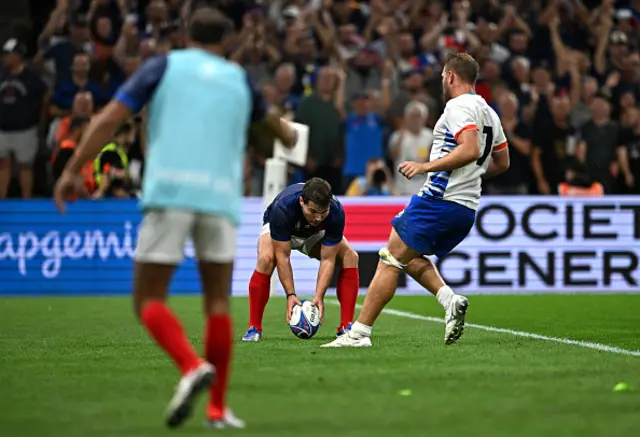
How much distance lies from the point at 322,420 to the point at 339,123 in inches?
523

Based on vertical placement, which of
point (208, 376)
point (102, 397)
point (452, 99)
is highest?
point (452, 99)

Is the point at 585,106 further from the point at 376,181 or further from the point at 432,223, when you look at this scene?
the point at 432,223

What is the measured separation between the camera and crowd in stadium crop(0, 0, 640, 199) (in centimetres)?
1962

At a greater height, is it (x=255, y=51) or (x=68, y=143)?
(x=255, y=51)

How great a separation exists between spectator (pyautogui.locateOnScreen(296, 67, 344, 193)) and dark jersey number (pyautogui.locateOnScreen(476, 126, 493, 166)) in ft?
29.0

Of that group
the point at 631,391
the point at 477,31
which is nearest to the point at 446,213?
the point at 631,391

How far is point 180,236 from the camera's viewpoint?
653cm

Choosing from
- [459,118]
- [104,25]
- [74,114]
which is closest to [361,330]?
[459,118]

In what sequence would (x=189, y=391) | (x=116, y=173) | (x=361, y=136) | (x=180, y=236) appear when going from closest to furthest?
(x=189, y=391)
(x=180, y=236)
(x=116, y=173)
(x=361, y=136)

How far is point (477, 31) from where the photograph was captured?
2245 centimetres

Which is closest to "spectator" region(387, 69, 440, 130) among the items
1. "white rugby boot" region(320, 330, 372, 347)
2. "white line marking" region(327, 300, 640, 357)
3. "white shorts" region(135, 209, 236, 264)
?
"white line marking" region(327, 300, 640, 357)

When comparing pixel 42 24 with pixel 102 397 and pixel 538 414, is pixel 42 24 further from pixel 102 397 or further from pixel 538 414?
pixel 538 414

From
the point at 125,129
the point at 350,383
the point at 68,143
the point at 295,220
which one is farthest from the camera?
the point at 125,129

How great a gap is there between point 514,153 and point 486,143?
986cm
